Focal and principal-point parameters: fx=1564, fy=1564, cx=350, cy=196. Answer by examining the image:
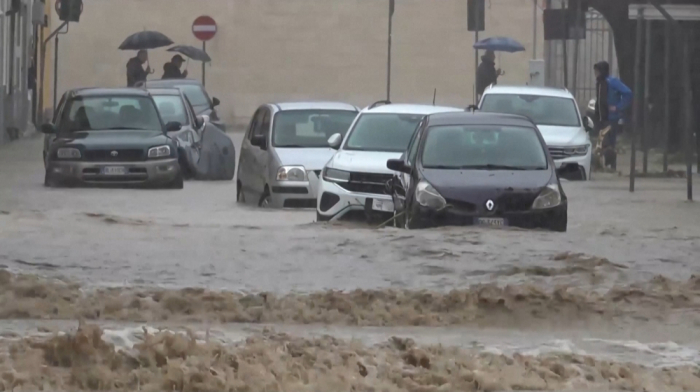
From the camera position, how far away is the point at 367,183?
1600cm

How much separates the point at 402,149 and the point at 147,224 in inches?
124

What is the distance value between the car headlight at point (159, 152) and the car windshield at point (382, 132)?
4623mm

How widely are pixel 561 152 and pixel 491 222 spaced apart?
850 centimetres

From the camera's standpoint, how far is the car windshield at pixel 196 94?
29.3 meters

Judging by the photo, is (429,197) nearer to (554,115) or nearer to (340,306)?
(340,306)

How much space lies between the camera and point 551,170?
14.3m

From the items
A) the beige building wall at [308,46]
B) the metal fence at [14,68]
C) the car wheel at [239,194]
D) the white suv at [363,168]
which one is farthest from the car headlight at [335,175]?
the beige building wall at [308,46]

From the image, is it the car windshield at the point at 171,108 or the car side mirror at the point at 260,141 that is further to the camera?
the car windshield at the point at 171,108

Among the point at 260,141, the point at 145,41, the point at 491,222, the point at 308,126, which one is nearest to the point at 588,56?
the point at 145,41

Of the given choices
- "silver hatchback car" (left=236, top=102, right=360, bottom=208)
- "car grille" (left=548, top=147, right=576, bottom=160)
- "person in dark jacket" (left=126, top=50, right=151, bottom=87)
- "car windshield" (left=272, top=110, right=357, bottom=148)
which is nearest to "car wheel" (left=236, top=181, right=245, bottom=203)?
"silver hatchback car" (left=236, top=102, right=360, bottom=208)

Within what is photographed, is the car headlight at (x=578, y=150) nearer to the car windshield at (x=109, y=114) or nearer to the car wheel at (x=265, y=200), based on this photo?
the car wheel at (x=265, y=200)

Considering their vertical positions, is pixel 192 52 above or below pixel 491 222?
above

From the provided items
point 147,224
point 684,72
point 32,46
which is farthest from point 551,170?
point 32,46

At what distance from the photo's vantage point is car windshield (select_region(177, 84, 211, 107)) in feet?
96.1
